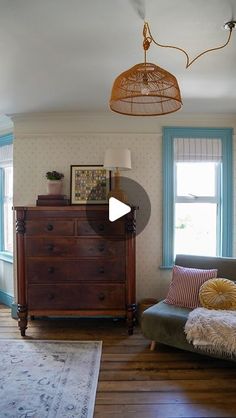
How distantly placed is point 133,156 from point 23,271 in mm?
1799

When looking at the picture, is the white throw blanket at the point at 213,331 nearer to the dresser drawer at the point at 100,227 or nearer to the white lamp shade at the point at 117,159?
the dresser drawer at the point at 100,227

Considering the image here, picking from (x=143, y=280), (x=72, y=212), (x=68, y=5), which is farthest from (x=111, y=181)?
(x=68, y=5)

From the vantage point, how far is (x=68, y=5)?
1623mm

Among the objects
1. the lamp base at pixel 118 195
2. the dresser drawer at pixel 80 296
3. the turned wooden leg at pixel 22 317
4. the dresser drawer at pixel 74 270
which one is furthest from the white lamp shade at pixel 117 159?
the turned wooden leg at pixel 22 317

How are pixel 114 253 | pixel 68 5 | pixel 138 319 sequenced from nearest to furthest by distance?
pixel 68 5 → pixel 114 253 → pixel 138 319

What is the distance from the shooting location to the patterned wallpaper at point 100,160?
3668mm

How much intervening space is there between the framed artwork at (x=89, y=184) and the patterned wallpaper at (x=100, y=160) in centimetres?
13

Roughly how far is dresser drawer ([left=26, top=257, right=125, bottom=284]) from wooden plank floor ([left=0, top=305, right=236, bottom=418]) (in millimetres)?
608

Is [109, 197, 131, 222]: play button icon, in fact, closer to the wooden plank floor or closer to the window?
the wooden plank floor

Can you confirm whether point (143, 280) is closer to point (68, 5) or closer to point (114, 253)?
point (114, 253)

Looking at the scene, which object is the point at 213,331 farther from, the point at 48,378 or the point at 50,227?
the point at 50,227

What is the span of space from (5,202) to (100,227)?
1.85m

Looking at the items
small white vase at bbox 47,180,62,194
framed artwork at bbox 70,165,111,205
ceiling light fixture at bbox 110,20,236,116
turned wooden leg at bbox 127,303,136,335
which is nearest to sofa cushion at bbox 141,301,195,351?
turned wooden leg at bbox 127,303,136,335

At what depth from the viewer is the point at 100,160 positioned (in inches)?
145
